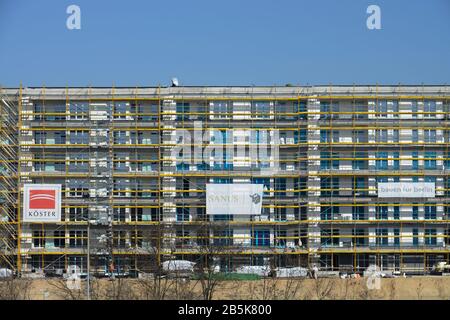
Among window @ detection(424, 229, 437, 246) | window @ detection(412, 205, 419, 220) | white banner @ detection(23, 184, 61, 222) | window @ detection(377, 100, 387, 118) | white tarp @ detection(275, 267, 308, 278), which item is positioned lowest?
white tarp @ detection(275, 267, 308, 278)

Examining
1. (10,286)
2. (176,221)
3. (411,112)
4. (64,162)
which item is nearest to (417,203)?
(411,112)

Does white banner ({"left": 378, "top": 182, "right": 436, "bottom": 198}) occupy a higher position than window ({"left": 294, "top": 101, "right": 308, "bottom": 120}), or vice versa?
window ({"left": 294, "top": 101, "right": 308, "bottom": 120})

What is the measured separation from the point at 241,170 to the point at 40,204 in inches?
351

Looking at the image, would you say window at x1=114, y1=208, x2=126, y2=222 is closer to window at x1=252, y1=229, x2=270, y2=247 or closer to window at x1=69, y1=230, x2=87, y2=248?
window at x1=69, y1=230, x2=87, y2=248

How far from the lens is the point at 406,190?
37.0 m

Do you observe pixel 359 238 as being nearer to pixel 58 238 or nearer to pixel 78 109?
pixel 58 238

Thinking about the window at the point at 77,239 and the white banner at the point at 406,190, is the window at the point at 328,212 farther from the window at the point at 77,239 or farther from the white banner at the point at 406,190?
the window at the point at 77,239

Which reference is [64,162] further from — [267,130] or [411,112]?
[411,112]

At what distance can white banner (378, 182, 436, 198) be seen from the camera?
36750 mm

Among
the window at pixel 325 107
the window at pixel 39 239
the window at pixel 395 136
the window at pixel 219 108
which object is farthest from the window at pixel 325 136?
the window at pixel 39 239

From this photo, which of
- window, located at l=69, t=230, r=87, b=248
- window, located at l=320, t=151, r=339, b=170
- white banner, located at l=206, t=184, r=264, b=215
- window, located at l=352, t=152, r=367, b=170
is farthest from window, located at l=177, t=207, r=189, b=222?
window, located at l=352, t=152, r=367, b=170

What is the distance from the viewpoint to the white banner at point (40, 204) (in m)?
35.6

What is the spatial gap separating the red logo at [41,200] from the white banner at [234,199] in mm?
6718

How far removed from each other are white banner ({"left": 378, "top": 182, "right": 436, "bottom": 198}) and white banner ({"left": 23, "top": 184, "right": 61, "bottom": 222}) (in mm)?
14130
